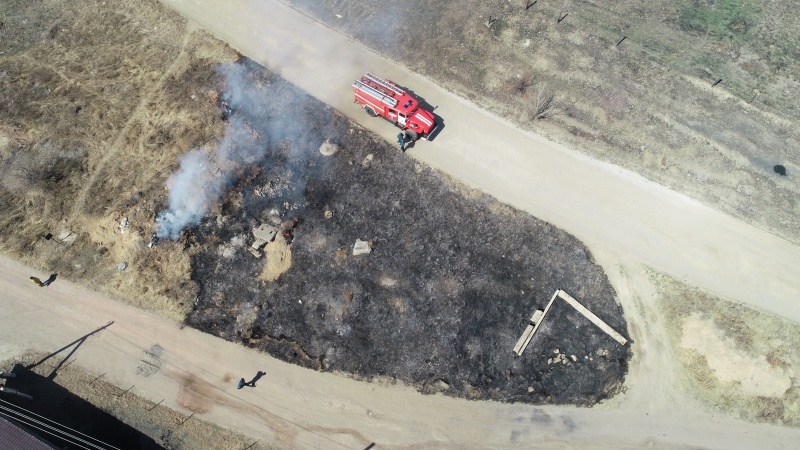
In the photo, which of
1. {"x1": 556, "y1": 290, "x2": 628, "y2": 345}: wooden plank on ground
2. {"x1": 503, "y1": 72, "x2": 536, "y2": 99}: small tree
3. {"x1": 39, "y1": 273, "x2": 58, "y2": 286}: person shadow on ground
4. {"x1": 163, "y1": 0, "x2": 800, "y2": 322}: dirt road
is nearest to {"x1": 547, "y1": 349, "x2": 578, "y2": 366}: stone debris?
{"x1": 556, "y1": 290, "x2": 628, "y2": 345}: wooden plank on ground

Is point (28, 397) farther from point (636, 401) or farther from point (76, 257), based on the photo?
point (636, 401)

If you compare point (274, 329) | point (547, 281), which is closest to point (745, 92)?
point (547, 281)

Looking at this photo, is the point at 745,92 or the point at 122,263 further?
the point at 745,92

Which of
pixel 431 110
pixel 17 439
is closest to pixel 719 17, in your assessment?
pixel 431 110

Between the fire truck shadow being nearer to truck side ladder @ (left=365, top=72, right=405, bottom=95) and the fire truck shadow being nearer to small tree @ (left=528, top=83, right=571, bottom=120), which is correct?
truck side ladder @ (left=365, top=72, right=405, bottom=95)

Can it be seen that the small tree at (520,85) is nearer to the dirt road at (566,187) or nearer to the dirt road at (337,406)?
the dirt road at (566,187)

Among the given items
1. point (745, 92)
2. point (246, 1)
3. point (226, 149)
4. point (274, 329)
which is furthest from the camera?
point (246, 1)
